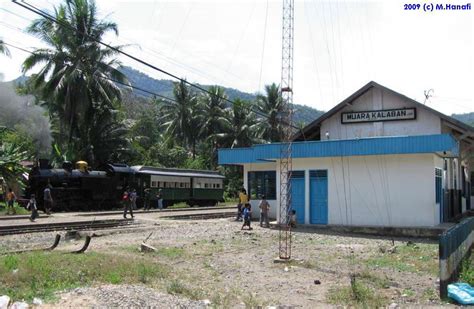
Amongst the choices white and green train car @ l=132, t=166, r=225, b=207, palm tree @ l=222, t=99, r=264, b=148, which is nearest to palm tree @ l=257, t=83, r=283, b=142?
palm tree @ l=222, t=99, r=264, b=148

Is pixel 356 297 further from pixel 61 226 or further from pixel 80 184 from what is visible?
pixel 80 184

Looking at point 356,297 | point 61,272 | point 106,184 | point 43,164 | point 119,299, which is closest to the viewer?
point 119,299

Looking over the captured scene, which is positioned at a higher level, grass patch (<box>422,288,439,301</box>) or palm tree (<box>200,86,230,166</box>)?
palm tree (<box>200,86,230,166</box>)

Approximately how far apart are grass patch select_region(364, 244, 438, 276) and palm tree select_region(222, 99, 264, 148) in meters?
39.9

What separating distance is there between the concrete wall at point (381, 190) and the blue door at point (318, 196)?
0.19m

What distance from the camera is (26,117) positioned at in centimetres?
5584

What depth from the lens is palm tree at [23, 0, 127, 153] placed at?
128 ft

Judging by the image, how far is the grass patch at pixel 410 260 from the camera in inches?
480

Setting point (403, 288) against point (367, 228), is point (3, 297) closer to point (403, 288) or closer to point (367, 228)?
point (403, 288)

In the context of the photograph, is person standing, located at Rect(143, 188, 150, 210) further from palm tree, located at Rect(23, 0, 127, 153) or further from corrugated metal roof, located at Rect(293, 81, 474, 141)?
corrugated metal roof, located at Rect(293, 81, 474, 141)

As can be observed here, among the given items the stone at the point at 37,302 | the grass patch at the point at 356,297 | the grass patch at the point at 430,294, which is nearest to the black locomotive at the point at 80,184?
the stone at the point at 37,302

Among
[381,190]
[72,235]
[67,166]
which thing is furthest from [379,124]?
[67,166]

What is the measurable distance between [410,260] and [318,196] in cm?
866

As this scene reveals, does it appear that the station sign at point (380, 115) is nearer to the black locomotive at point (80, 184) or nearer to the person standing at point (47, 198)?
the person standing at point (47, 198)
